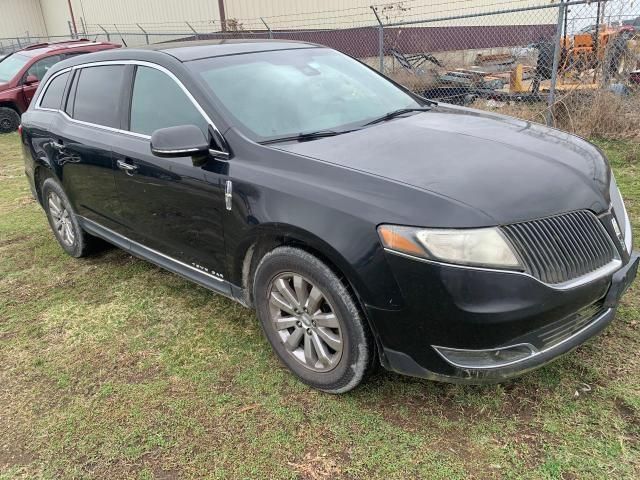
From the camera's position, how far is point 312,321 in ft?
8.70

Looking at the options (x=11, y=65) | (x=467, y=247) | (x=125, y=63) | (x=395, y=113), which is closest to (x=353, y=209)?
(x=467, y=247)

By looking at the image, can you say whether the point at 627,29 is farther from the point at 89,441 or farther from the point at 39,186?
the point at 89,441

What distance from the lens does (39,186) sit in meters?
4.85

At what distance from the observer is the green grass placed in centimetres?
232

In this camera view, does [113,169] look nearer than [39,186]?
Yes

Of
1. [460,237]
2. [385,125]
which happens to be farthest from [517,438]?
[385,125]

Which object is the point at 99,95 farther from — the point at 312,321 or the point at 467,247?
the point at 467,247

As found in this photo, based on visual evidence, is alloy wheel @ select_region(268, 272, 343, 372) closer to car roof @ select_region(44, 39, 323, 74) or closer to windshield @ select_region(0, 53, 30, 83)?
car roof @ select_region(44, 39, 323, 74)

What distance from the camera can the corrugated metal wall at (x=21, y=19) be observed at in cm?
2836

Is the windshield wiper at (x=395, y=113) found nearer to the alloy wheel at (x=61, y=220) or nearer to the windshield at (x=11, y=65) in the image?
the alloy wheel at (x=61, y=220)

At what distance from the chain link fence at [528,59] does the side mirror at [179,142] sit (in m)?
4.99

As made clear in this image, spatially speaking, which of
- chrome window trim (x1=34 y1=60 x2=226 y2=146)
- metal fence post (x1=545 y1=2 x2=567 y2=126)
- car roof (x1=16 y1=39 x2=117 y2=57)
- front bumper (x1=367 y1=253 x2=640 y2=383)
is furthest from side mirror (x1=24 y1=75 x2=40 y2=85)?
front bumper (x1=367 y1=253 x2=640 y2=383)

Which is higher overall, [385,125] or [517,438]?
[385,125]

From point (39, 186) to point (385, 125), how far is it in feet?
11.0
